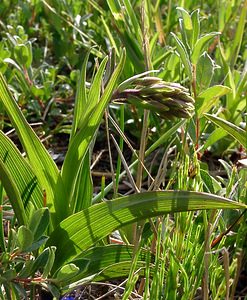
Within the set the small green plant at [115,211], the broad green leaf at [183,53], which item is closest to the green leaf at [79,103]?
the small green plant at [115,211]

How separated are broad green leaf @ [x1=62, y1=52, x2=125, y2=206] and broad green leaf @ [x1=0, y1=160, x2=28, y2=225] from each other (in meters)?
0.10

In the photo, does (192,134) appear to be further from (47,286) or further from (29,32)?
(29,32)

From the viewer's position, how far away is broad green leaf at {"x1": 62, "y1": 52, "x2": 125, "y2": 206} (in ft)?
3.47

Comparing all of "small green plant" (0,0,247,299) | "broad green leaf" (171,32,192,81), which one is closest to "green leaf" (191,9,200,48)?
"small green plant" (0,0,247,299)

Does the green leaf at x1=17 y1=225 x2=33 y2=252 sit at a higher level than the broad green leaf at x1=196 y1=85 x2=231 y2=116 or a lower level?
lower

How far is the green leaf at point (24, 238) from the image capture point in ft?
3.22

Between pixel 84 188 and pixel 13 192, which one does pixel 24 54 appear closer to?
pixel 84 188

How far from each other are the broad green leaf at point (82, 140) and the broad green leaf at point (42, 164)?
0.02 m

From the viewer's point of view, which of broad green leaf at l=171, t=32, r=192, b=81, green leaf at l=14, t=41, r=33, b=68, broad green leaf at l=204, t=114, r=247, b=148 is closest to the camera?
broad green leaf at l=204, t=114, r=247, b=148

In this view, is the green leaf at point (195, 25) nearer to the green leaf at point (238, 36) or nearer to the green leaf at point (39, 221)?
the green leaf at point (238, 36)

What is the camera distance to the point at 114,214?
1059mm

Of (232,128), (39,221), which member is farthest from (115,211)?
(232,128)

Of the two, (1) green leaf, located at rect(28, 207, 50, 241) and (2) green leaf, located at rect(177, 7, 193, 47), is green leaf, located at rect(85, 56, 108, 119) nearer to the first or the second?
(1) green leaf, located at rect(28, 207, 50, 241)

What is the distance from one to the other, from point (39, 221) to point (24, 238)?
0.05 meters
